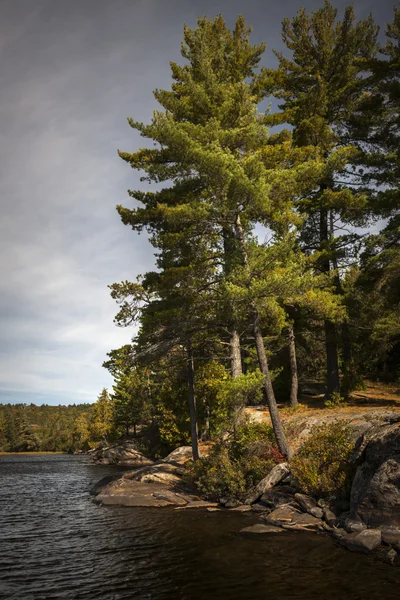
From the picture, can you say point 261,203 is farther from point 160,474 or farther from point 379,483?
point 160,474

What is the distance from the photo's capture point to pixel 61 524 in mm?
13398

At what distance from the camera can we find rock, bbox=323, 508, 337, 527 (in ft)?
36.9

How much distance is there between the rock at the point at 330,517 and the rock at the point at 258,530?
1.51 m

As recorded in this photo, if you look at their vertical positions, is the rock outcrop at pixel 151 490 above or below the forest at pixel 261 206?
below

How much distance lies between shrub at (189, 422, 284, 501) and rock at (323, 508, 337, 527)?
11.6ft

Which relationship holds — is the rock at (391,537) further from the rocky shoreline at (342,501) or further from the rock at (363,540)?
the rock at (363,540)

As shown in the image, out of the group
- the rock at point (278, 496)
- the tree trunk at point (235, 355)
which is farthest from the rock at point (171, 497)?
the tree trunk at point (235, 355)

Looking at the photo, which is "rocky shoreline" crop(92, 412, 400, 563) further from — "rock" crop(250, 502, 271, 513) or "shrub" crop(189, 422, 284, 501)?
"shrub" crop(189, 422, 284, 501)

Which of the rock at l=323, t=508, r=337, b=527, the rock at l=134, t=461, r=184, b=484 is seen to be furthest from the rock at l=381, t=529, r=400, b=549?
the rock at l=134, t=461, r=184, b=484

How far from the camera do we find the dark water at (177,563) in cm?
730

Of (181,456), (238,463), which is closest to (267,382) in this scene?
(238,463)

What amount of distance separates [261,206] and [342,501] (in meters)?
11.0

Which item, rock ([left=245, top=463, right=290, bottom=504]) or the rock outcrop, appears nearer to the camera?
rock ([left=245, top=463, right=290, bottom=504])

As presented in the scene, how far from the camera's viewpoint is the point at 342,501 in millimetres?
12133
